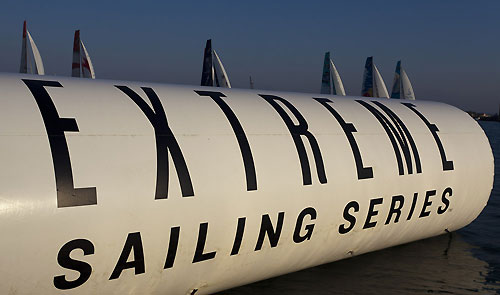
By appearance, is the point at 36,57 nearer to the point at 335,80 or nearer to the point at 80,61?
the point at 80,61

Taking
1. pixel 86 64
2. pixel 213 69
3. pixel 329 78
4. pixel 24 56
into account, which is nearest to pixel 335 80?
pixel 329 78

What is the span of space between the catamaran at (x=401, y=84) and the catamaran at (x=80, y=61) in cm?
4534

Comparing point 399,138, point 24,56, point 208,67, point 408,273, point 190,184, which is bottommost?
point 408,273

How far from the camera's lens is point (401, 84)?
248 ft

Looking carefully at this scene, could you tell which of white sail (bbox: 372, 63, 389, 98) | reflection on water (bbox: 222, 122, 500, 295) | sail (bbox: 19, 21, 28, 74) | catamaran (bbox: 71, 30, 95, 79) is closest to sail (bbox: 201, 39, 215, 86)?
catamaran (bbox: 71, 30, 95, 79)

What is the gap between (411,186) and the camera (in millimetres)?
7996

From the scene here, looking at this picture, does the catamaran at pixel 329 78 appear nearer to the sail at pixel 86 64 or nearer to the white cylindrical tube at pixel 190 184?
the sail at pixel 86 64

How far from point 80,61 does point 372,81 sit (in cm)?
4097

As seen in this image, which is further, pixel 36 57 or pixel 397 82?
pixel 397 82

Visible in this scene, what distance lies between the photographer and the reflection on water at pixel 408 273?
7.22m

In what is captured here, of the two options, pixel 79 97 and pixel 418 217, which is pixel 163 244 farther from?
pixel 418 217

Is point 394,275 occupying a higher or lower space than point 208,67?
lower

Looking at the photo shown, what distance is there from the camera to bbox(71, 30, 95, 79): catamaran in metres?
55.8

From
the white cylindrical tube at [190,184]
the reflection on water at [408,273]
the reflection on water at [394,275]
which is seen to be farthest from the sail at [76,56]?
the reflection on water at [394,275]
